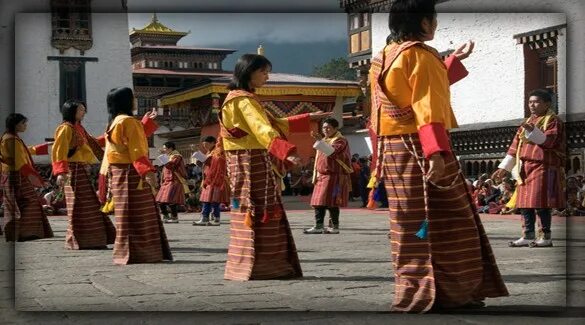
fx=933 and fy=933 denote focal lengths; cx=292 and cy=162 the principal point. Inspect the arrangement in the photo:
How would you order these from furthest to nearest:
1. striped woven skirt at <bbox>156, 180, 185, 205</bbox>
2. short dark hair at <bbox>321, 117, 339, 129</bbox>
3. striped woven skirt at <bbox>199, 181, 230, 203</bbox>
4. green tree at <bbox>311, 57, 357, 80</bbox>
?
1. striped woven skirt at <bbox>156, 180, 185, 205</bbox>
2. striped woven skirt at <bbox>199, 181, 230, 203</bbox>
3. short dark hair at <bbox>321, 117, 339, 129</bbox>
4. green tree at <bbox>311, 57, 357, 80</bbox>

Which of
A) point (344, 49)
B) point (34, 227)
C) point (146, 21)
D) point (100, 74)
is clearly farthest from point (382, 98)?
point (100, 74)

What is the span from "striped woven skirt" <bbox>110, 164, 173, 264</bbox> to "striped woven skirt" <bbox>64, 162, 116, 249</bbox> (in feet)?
5.38

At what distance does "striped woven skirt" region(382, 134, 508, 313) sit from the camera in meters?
4.48

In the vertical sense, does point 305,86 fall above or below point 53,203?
above

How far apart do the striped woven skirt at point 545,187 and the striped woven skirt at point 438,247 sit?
4.39m

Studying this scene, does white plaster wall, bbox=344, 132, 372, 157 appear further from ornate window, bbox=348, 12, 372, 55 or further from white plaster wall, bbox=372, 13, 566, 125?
ornate window, bbox=348, 12, 372, 55

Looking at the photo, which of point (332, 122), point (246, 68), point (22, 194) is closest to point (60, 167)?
point (22, 194)

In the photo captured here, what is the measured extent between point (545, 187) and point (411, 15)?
461 cm

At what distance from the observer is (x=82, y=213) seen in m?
9.33

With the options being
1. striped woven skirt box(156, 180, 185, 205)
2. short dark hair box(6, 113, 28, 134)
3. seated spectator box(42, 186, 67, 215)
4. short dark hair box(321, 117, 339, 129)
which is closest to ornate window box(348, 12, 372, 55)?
short dark hair box(321, 117, 339, 129)

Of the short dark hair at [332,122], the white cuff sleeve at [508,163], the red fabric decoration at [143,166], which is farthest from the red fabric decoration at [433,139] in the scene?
the short dark hair at [332,122]

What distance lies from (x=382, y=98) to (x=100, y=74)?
24927mm

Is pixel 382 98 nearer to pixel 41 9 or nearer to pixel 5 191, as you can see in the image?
pixel 41 9

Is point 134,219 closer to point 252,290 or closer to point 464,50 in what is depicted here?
point 252,290
